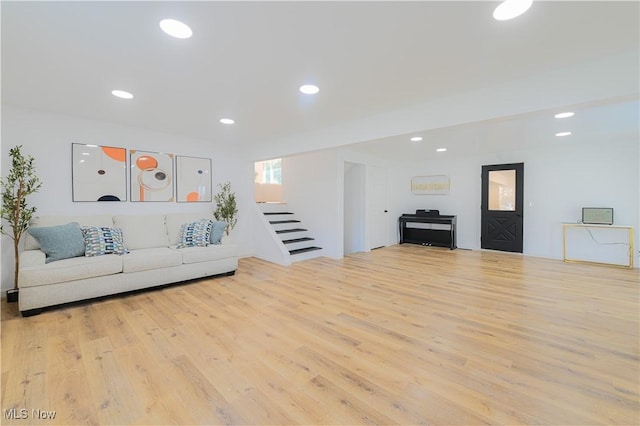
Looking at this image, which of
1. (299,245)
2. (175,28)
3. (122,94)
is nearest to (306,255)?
(299,245)

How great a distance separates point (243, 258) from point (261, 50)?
4237 millimetres

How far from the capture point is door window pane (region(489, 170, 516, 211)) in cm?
601

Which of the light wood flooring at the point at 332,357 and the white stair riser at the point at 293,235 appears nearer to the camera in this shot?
the light wood flooring at the point at 332,357

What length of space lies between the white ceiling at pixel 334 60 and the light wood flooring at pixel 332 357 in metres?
1.93

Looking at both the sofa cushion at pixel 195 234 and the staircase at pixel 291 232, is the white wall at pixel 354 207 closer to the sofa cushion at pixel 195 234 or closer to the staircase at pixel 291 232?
the staircase at pixel 291 232

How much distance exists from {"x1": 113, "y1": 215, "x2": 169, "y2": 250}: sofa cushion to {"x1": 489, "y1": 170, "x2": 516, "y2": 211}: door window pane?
659 cm

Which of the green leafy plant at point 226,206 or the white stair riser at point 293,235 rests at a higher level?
the green leafy plant at point 226,206

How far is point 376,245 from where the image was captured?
682cm

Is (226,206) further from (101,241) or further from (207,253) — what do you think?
(101,241)

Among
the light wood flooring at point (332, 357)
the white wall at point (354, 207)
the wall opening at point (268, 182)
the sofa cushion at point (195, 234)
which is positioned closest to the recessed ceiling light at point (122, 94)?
the sofa cushion at point (195, 234)

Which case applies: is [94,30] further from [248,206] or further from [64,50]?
[248,206]

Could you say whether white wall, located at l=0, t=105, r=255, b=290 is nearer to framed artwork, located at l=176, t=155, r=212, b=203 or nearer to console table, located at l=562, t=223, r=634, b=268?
framed artwork, located at l=176, t=155, r=212, b=203

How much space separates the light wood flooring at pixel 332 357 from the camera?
1.53 meters

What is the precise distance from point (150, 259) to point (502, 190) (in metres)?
6.79
